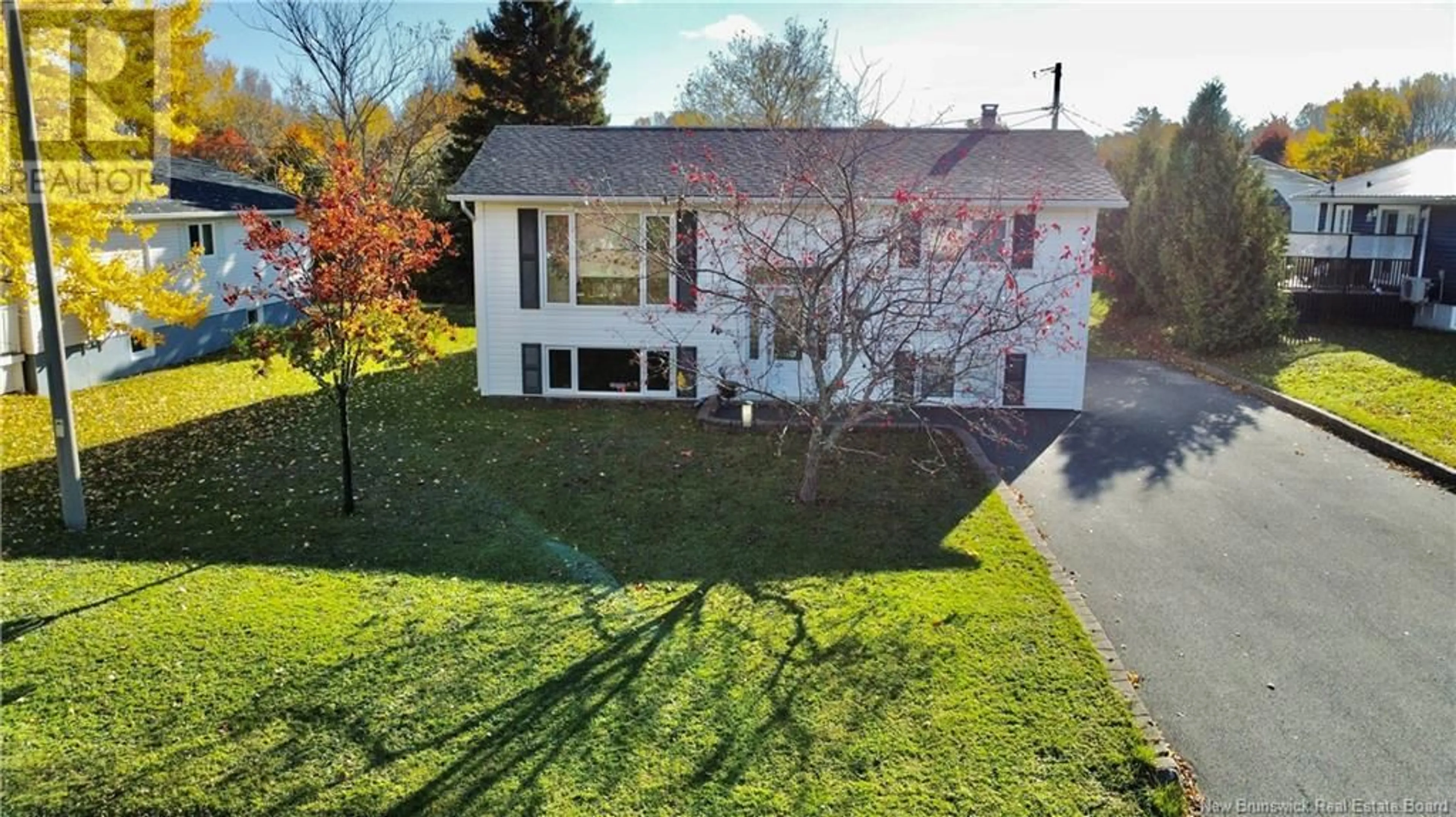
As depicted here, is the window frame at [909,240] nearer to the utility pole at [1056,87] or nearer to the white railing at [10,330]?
the white railing at [10,330]

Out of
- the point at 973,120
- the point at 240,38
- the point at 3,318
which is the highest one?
the point at 240,38

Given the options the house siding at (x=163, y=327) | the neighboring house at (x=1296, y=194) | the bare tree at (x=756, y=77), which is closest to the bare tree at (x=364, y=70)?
the house siding at (x=163, y=327)

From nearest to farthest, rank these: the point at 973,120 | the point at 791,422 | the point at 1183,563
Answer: the point at 1183,563
the point at 791,422
the point at 973,120

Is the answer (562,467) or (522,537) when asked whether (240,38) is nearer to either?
(562,467)

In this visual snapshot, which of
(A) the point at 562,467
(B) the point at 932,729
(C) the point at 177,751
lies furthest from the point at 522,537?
(B) the point at 932,729

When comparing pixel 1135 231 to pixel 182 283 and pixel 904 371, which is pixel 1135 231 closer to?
pixel 904 371

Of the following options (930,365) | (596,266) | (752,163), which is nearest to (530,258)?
(596,266)

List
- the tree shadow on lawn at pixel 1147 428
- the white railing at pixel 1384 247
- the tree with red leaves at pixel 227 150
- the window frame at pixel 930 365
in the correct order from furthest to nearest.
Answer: the tree with red leaves at pixel 227 150 → the white railing at pixel 1384 247 → the tree shadow on lawn at pixel 1147 428 → the window frame at pixel 930 365
